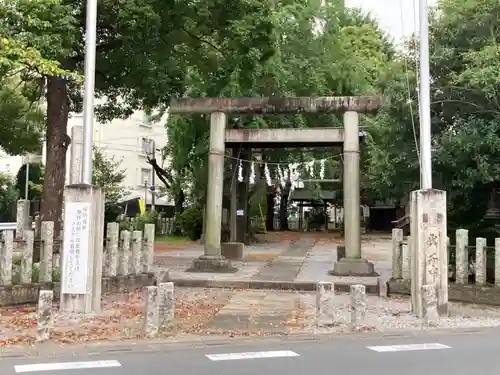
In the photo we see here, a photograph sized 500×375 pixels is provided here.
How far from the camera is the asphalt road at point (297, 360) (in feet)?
22.1

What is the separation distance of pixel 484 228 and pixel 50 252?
10.3 m

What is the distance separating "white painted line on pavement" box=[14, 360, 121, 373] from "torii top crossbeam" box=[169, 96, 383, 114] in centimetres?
1075

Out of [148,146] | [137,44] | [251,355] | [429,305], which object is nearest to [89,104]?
[137,44]

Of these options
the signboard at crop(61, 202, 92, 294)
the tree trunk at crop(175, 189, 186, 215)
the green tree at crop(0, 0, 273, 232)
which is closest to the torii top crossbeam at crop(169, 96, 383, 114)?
the green tree at crop(0, 0, 273, 232)

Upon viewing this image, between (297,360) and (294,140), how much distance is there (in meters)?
10.9

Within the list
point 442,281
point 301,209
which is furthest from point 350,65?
point 301,209

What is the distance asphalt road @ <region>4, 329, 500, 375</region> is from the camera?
6738 mm

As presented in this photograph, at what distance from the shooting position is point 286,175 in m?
34.8

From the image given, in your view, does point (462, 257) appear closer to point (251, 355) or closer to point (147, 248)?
point (251, 355)

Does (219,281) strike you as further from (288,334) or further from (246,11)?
(246,11)

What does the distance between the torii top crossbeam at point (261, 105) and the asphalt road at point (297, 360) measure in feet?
30.3

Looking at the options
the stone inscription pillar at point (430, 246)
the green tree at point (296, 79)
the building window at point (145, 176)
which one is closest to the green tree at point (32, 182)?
the building window at point (145, 176)

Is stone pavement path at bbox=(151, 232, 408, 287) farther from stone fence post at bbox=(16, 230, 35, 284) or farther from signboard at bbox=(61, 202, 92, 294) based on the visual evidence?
signboard at bbox=(61, 202, 92, 294)

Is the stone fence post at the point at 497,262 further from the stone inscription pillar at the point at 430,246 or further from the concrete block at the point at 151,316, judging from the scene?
the concrete block at the point at 151,316
